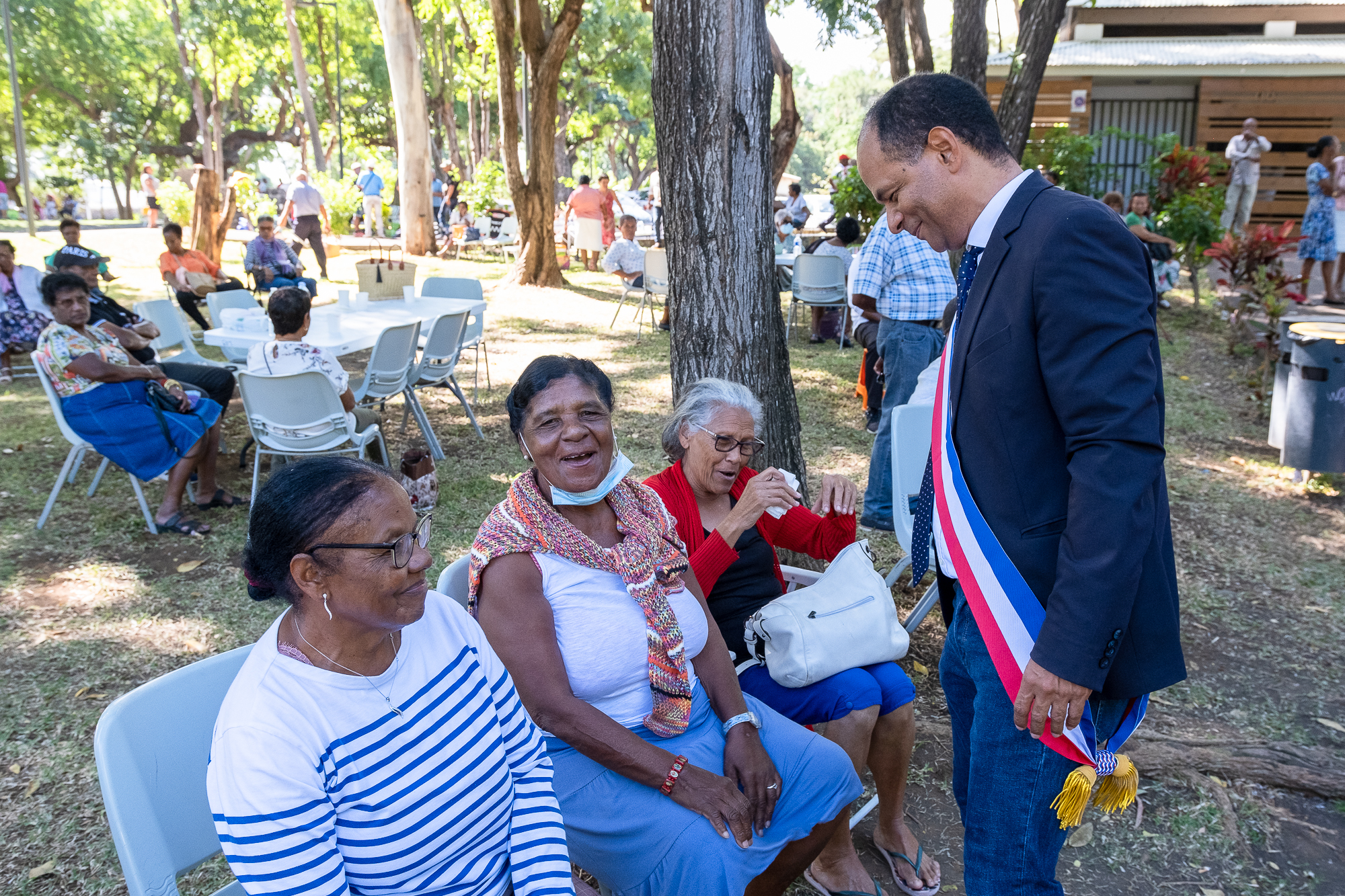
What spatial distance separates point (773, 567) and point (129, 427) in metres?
3.94

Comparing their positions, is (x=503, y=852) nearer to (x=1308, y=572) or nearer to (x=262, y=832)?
(x=262, y=832)

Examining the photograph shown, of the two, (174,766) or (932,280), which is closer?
(174,766)

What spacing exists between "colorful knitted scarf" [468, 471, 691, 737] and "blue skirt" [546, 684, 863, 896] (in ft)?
0.30

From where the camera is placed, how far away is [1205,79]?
16.3m

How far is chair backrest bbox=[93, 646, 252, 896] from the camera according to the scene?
1.60 meters

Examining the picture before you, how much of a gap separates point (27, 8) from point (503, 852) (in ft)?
118

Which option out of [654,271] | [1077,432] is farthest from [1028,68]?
[1077,432]

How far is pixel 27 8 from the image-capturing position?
28.8 metres

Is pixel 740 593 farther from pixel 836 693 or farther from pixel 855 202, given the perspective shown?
pixel 855 202

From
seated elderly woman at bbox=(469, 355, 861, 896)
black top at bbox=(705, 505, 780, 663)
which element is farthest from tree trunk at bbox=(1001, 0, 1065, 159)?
seated elderly woman at bbox=(469, 355, 861, 896)

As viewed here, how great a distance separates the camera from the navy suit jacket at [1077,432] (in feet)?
4.73

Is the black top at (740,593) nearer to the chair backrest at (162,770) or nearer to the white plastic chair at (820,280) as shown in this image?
the chair backrest at (162,770)

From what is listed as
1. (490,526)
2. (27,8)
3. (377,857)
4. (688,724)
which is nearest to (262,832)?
(377,857)

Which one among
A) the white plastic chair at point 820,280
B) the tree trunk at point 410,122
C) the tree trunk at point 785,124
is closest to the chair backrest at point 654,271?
the white plastic chair at point 820,280
